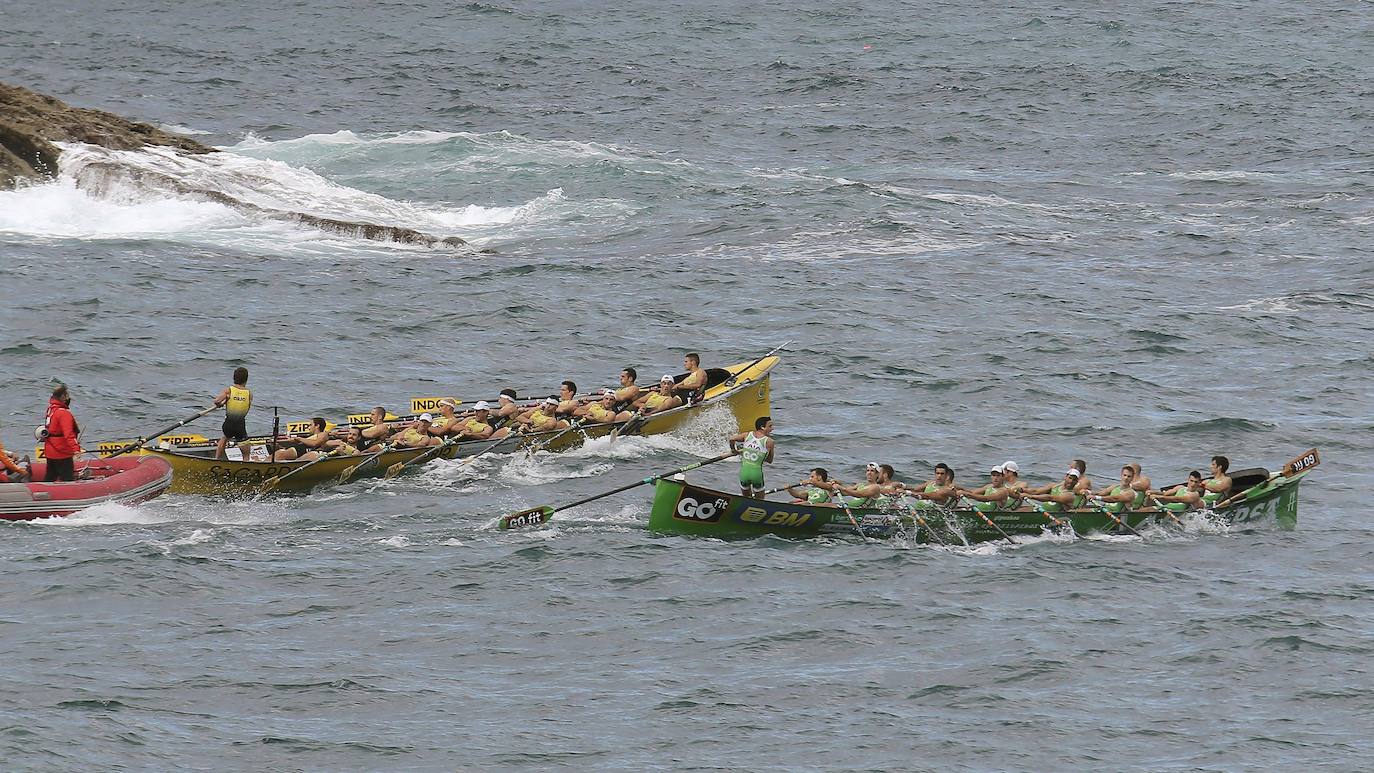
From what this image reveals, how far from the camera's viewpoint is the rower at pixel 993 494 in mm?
28953

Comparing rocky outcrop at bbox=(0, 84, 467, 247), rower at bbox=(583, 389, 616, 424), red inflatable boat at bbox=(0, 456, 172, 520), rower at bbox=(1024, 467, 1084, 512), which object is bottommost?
rower at bbox=(1024, 467, 1084, 512)

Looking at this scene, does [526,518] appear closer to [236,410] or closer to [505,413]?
[505,413]

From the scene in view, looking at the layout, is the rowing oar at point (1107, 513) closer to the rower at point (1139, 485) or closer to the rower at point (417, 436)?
the rower at point (1139, 485)

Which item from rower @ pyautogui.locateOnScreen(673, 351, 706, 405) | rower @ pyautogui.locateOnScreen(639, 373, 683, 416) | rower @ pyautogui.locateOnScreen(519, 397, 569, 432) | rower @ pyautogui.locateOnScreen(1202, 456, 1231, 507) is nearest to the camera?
rower @ pyautogui.locateOnScreen(1202, 456, 1231, 507)

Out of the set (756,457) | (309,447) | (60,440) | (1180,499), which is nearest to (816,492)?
(756,457)

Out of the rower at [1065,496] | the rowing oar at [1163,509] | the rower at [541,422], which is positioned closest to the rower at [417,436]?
the rower at [541,422]

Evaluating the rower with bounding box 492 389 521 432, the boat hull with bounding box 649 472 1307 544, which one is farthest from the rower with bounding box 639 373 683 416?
the boat hull with bounding box 649 472 1307 544

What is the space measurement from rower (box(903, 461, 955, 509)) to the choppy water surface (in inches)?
38.8

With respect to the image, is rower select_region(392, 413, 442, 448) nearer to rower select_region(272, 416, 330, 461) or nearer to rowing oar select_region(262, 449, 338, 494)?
rower select_region(272, 416, 330, 461)

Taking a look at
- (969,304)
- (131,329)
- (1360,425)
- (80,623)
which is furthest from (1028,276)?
(80,623)

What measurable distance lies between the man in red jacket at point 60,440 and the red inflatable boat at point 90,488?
32 cm

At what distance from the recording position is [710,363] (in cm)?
3941

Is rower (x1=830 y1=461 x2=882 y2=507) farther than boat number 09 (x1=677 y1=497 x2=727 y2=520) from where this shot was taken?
Yes

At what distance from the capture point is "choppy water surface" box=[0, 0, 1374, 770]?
22516 millimetres
